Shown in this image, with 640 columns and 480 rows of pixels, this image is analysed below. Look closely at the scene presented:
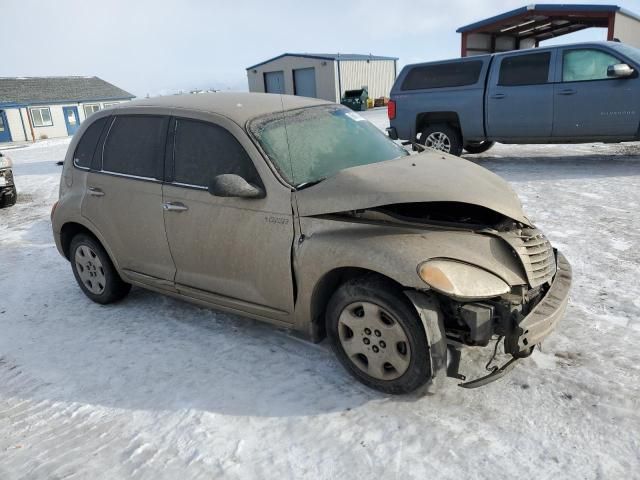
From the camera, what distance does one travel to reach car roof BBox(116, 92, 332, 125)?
3.88m

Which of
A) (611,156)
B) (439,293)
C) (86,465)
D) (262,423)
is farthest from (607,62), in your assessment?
(86,465)

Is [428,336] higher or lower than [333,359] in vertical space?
higher

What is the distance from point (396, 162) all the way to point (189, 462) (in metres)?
2.40

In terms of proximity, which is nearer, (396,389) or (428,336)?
(428,336)

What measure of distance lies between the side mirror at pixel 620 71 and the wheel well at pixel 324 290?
24.3 ft

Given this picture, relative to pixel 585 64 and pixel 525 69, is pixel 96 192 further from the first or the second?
pixel 585 64

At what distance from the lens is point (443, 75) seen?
1033cm

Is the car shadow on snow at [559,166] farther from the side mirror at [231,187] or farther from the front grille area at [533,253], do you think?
the side mirror at [231,187]

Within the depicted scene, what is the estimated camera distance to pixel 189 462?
2.79 meters

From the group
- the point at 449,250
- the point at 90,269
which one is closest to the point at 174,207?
the point at 90,269

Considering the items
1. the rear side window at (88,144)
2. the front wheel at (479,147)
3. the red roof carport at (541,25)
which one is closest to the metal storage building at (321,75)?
the red roof carport at (541,25)

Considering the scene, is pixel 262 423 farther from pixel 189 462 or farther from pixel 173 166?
pixel 173 166

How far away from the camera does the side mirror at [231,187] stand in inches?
135

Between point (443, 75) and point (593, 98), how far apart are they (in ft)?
9.25
